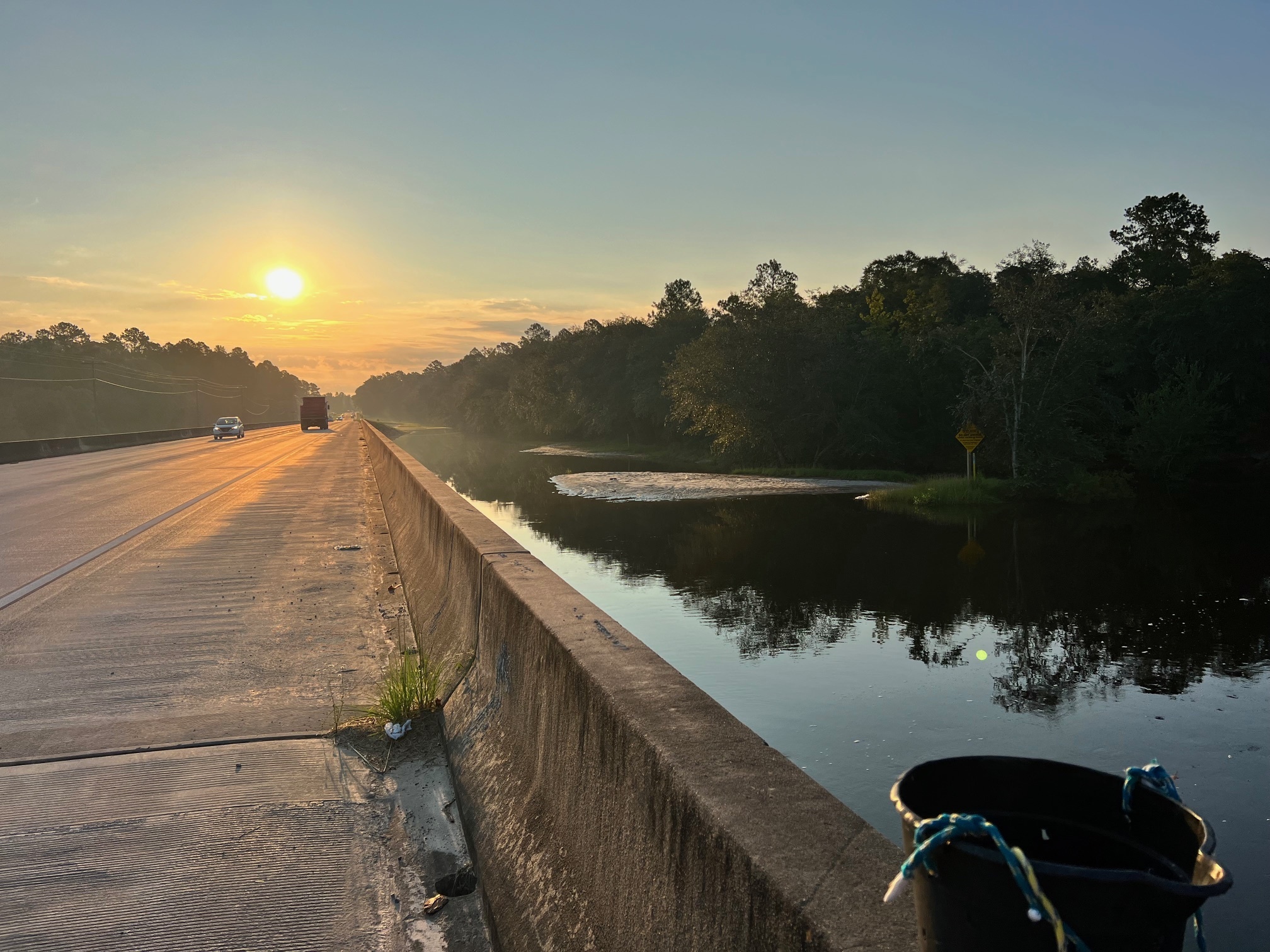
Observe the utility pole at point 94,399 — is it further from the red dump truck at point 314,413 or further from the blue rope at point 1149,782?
the blue rope at point 1149,782

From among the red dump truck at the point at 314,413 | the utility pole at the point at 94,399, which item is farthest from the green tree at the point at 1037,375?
the red dump truck at the point at 314,413

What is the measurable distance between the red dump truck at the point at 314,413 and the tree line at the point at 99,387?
58.0ft

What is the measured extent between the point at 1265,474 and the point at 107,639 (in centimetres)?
5649

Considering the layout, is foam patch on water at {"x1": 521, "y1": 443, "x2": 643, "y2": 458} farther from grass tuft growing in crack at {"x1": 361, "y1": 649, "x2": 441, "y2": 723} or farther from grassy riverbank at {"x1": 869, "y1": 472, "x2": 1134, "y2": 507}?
grass tuft growing in crack at {"x1": 361, "y1": 649, "x2": 441, "y2": 723}

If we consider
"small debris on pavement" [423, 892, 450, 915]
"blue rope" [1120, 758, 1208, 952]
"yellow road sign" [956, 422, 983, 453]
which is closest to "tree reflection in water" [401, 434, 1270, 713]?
"yellow road sign" [956, 422, 983, 453]

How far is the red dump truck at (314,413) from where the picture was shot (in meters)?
94.0

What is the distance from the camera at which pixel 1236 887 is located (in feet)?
22.9

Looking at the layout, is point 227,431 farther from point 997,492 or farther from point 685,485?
point 997,492

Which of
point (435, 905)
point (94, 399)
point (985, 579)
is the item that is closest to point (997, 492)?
point (985, 579)

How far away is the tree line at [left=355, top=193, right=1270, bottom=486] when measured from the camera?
39906 mm

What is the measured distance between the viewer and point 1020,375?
40.2 metres

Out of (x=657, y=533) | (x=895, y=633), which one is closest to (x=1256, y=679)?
(x=895, y=633)

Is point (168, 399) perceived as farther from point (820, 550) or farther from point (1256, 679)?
point (1256, 679)

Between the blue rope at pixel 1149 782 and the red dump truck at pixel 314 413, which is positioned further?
the red dump truck at pixel 314 413
